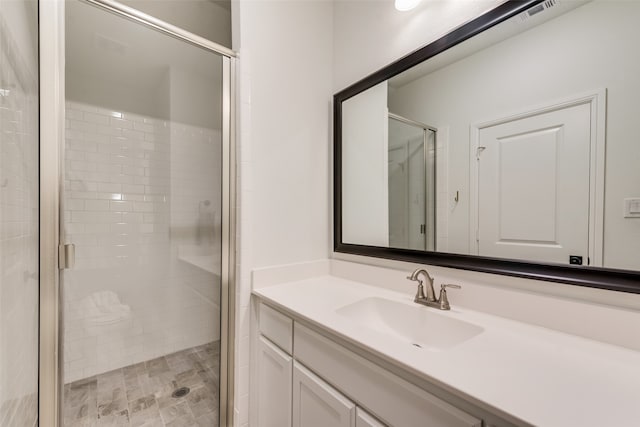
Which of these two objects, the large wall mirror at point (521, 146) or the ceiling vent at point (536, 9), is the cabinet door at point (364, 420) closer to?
the large wall mirror at point (521, 146)

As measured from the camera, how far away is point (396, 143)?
1.35 metres

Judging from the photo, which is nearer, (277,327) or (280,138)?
(277,327)

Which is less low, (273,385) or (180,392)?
(273,385)

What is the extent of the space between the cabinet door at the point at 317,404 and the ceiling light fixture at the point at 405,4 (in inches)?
63.4

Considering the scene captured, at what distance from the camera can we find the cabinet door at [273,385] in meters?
1.08

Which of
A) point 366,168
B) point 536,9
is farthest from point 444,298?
point 536,9

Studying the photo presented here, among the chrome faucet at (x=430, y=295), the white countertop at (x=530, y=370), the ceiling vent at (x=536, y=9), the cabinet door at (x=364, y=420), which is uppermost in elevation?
the ceiling vent at (x=536, y=9)

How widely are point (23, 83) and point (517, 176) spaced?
1707 millimetres

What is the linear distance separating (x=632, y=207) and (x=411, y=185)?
2.32ft

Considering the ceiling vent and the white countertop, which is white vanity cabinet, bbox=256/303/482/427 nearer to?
the white countertop

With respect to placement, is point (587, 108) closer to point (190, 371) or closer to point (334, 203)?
point (334, 203)

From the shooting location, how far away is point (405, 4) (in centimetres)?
121

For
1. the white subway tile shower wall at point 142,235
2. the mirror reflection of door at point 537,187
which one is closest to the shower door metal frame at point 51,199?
the white subway tile shower wall at point 142,235

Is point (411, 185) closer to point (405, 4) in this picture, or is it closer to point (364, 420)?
point (405, 4)
